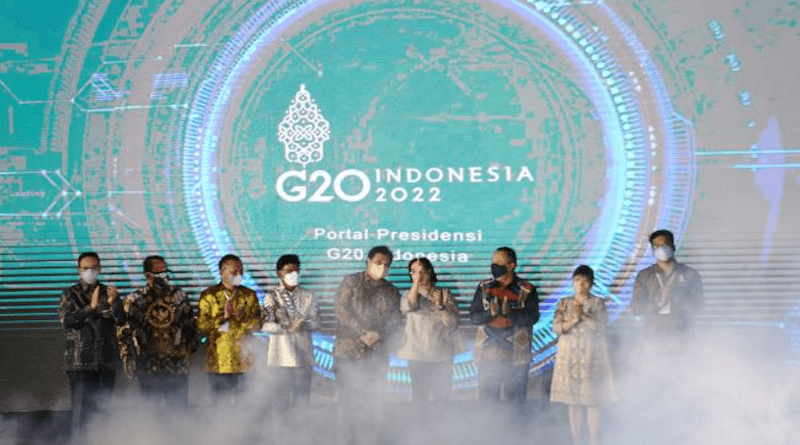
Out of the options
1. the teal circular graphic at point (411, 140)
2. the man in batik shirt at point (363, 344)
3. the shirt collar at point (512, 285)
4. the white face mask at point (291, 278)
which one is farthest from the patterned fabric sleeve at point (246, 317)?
the shirt collar at point (512, 285)

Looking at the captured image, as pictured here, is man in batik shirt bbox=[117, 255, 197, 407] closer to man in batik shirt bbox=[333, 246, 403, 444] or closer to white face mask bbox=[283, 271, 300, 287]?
white face mask bbox=[283, 271, 300, 287]

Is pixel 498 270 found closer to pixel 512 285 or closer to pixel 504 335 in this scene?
pixel 512 285

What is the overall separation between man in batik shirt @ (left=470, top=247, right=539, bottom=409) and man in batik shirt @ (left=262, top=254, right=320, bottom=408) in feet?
3.07

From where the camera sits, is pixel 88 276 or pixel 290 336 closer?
pixel 290 336

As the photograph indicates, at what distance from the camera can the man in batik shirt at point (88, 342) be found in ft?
19.4

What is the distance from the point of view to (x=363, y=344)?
590 centimetres

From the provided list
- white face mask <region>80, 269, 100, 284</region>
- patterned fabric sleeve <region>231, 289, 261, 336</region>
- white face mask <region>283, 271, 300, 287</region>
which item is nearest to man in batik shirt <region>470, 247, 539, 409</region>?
white face mask <region>283, 271, 300, 287</region>

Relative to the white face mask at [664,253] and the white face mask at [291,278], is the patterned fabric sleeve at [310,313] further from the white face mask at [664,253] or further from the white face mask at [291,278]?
the white face mask at [664,253]

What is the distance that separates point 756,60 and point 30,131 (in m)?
4.72

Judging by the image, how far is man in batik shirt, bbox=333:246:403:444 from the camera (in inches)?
233

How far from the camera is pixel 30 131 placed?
23.1 feet

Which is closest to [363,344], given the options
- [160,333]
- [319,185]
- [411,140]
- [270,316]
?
[270,316]

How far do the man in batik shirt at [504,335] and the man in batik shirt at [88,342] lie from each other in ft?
6.67

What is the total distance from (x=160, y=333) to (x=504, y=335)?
1921 millimetres
